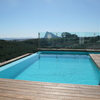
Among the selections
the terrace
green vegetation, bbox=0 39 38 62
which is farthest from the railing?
the terrace

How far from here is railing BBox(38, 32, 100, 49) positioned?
9.95 m

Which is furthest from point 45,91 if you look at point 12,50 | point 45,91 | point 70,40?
point 70,40

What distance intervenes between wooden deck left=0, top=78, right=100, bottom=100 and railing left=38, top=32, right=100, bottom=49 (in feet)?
26.2

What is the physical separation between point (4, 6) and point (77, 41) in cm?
638

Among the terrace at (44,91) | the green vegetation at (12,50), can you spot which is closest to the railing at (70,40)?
the green vegetation at (12,50)

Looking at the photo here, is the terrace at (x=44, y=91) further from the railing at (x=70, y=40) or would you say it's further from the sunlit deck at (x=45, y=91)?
the railing at (x=70, y=40)

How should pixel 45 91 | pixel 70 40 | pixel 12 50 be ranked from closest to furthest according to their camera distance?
pixel 45 91
pixel 12 50
pixel 70 40

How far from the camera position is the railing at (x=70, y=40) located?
32.7 feet

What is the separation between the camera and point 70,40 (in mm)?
10383

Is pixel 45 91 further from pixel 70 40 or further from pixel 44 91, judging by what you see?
pixel 70 40

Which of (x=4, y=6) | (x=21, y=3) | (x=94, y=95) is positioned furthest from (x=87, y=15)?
(x=94, y=95)

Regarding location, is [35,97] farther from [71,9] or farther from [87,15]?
[87,15]

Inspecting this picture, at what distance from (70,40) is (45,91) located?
8.53 metres

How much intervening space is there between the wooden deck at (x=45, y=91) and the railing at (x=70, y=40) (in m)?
7.97
